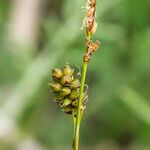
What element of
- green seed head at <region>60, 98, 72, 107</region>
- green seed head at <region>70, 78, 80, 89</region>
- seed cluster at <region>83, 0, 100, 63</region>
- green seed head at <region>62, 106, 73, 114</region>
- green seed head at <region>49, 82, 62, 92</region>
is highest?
seed cluster at <region>83, 0, 100, 63</region>

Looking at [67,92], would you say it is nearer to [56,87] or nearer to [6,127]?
[56,87]

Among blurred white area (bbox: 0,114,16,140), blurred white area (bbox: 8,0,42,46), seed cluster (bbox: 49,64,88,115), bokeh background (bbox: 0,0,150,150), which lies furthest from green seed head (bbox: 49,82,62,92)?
blurred white area (bbox: 8,0,42,46)

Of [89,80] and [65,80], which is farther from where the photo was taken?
[89,80]

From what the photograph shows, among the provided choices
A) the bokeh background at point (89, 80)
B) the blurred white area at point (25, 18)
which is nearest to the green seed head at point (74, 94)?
the bokeh background at point (89, 80)

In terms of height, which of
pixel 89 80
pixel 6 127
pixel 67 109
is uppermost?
pixel 89 80

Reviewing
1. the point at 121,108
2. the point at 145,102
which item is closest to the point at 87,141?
the point at 121,108

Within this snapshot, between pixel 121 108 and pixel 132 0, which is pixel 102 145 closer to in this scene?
pixel 121 108

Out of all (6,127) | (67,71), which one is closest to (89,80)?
(6,127)

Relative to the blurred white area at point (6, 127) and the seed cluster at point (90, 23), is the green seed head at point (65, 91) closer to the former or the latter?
the seed cluster at point (90, 23)

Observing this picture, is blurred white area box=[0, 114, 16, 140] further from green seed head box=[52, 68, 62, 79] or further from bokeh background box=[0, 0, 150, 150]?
green seed head box=[52, 68, 62, 79]
